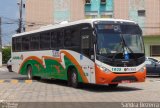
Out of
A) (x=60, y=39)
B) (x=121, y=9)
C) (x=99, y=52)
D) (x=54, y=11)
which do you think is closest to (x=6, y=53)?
(x=54, y=11)

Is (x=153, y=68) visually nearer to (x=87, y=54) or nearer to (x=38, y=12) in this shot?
(x=87, y=54)

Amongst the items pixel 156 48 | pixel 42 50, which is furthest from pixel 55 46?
pixel 156 48

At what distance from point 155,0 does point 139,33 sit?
3645 cm

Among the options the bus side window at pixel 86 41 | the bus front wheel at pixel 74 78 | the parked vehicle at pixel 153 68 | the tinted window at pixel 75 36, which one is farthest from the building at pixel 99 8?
the bus side window at pixel 86 41

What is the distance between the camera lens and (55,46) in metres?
23.0

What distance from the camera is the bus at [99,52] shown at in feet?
61.1

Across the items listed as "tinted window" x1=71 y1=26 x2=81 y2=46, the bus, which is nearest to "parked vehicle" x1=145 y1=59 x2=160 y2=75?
the bus

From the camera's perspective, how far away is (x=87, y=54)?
19422 mm

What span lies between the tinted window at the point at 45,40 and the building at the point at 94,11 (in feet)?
101

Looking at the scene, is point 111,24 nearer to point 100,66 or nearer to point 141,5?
point 100,66

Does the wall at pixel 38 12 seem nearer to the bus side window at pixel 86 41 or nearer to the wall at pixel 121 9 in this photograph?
the wall at pixel 121 9

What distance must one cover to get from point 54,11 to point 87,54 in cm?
3756

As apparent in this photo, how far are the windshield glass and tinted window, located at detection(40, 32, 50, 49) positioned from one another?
5575 millimetres

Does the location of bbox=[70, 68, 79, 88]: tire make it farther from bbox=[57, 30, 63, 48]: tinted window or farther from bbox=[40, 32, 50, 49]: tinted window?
bbox=[40, 32, 50, 49]: tinted window
